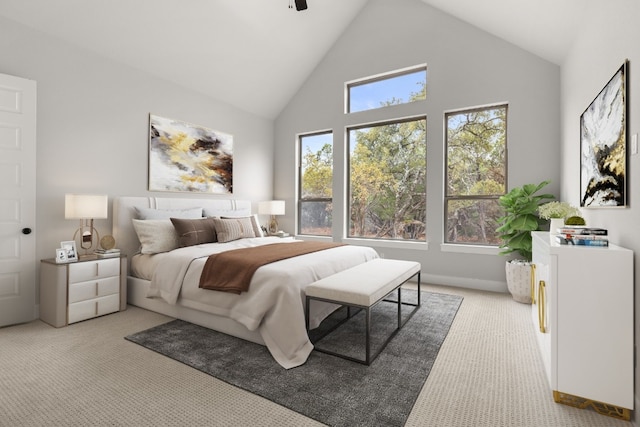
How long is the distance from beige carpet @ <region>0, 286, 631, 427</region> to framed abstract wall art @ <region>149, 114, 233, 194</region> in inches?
85.1

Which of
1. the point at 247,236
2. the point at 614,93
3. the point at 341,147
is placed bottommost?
the point at 247,236

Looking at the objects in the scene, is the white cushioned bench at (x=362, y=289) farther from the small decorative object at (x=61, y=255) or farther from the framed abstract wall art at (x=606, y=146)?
the small decorative object at (x=61, y=255)

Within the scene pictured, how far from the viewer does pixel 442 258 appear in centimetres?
450

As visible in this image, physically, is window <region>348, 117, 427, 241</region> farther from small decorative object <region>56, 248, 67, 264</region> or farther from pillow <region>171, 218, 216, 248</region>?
small decorative object <region>56, 248, 67, 264</region>

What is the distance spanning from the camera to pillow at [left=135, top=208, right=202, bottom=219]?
12.3 ft

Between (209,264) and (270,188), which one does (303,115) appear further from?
(209,264)


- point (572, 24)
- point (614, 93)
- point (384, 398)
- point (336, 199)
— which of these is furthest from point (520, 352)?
point (336, 199)

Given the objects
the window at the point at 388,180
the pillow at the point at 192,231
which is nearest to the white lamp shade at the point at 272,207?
the window at the point at 388,180

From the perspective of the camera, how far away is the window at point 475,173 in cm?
423

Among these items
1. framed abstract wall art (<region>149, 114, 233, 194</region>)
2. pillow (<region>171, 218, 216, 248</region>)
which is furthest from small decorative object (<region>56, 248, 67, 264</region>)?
framed abstract wall art (<region>149, 114, 233, 194</region>)

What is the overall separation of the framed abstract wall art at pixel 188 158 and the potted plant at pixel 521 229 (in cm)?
394

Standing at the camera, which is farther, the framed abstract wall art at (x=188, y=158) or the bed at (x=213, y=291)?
the framed abstract wall art at (x=188, y=158)

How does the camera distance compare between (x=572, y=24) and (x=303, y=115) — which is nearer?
(x=572, y=24)

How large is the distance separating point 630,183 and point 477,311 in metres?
1.98
